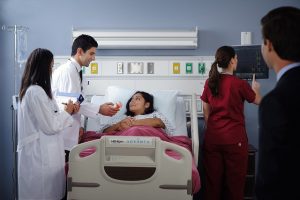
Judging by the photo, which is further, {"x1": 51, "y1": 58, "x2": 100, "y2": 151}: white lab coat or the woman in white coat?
{"x1": 51, "y1": 58, "x2": 100, "y2": 151}: white lab coat

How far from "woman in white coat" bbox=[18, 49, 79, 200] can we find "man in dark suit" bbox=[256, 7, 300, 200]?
4.47ft

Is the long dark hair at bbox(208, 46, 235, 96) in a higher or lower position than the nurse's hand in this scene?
higher

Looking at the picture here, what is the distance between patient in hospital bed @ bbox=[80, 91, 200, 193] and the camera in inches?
124

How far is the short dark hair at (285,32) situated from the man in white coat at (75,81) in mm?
1666

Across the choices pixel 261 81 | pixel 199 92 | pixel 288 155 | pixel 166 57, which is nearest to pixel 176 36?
pixel 166 57

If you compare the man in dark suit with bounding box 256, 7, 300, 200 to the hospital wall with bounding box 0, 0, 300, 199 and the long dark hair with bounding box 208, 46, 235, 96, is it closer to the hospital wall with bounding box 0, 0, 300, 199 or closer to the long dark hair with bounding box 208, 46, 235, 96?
the long dark hair with bounding box 208, 46, 235, 96

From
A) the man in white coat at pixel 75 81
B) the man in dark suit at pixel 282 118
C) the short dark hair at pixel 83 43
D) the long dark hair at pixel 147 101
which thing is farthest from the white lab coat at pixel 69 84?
the man in dark suit at pixel 282 118

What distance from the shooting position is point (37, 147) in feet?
7.57

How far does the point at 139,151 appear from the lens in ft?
7.73

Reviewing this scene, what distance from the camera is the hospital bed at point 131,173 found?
7.58 ft

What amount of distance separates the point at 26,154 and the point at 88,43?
1074mm

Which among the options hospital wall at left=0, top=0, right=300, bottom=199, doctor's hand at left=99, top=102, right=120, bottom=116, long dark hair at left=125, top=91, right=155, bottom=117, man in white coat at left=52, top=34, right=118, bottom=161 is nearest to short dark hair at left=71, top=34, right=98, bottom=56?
man in white coat at left=52, top=34, right=118, bottom=161

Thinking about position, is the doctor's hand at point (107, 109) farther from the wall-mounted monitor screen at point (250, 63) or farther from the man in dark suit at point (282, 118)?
the man in dark suit at point (282, 118)

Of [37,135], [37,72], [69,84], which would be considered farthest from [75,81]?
[37,135]
